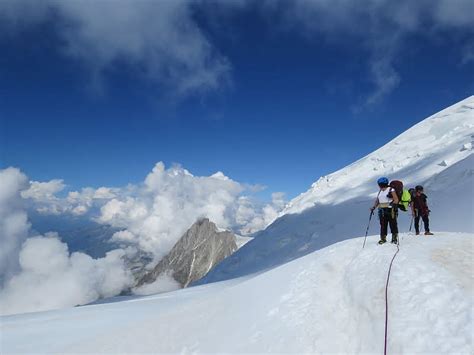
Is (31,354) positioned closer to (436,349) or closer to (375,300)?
(375,300)

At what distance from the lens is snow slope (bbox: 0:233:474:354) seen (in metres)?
8.01

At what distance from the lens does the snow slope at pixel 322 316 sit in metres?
8.01

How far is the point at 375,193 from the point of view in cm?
5019

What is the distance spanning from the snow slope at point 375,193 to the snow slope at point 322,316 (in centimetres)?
1494

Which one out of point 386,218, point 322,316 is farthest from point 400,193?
point 322,316

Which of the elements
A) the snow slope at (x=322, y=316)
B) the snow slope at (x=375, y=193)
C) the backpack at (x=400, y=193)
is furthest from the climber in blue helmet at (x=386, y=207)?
the snow slope at (x=375, y=193)

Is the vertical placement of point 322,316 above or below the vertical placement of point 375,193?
below

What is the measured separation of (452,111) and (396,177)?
37.1m

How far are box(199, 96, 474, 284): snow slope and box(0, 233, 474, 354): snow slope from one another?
14943 mm

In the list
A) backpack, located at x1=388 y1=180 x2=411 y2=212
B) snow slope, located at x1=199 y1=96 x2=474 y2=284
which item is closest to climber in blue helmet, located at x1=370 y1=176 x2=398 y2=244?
backpack, located at x1=388 y1=180 x2=411 y2=212

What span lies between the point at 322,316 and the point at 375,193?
146 feet

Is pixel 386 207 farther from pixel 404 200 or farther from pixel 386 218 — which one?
pixel 404 200

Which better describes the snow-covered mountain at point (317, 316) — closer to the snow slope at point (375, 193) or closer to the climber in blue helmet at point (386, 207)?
the climber in blue helmet at point (386, 207)

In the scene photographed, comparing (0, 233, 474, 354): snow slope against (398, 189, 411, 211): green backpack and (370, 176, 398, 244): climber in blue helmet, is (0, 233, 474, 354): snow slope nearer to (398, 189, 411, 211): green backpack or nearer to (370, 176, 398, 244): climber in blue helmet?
(370, 176, 398, 244): climber in blue helmet
